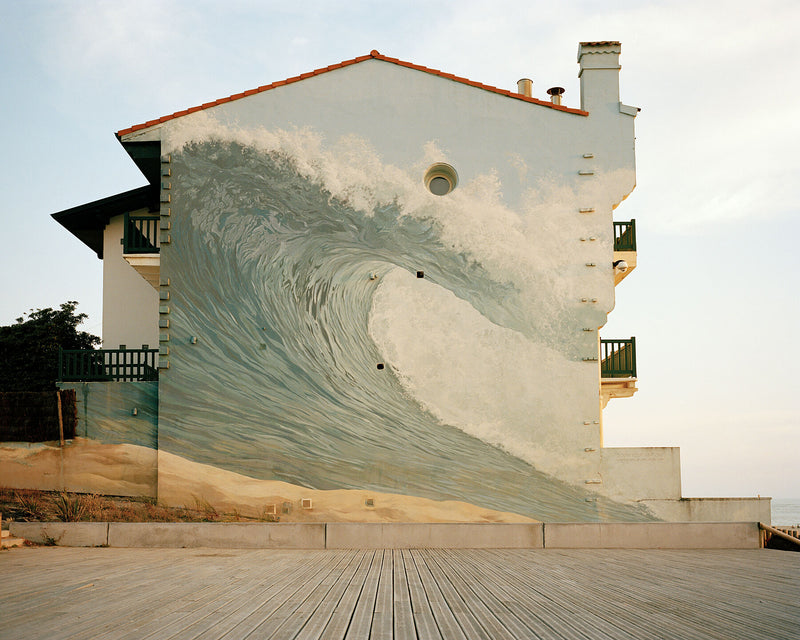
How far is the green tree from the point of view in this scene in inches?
886

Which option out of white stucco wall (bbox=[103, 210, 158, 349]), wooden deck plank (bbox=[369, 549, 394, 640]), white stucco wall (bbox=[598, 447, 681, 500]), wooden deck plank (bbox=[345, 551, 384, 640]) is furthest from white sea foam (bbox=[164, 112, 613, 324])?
wooden deck plank (bbox=[345, 551, 384, 640])

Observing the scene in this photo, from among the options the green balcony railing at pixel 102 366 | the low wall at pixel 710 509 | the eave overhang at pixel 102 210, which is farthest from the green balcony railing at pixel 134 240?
the low wall at pixel 710 509

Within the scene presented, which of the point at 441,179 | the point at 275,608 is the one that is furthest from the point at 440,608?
the point at 441,179

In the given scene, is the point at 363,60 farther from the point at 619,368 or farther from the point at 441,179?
the point at 619,368

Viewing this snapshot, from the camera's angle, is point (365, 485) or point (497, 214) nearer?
point (365, 485)

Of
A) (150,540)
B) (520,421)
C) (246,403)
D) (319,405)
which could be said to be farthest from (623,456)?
(150,540)

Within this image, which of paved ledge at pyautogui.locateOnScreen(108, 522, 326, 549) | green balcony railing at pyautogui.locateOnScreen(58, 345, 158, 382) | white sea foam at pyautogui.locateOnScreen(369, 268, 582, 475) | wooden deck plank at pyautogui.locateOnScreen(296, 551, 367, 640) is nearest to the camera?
wooden deck plank at pyautogui.locateOnScreen(296, 551, 367, 640)

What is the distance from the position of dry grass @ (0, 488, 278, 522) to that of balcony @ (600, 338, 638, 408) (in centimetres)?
820

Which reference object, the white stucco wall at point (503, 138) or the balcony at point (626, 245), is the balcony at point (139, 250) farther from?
the balcony at point (626, 245)

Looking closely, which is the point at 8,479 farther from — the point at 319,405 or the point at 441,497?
the point at 441,497

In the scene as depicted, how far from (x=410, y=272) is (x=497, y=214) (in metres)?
2.45

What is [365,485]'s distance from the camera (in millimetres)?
15969

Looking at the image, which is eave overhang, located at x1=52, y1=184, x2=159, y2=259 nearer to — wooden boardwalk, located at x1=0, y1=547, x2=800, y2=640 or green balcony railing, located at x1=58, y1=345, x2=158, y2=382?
green balcony railing, located at x1=58, y1=345, x2=158, y2=382

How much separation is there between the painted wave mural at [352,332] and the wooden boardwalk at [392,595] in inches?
167
